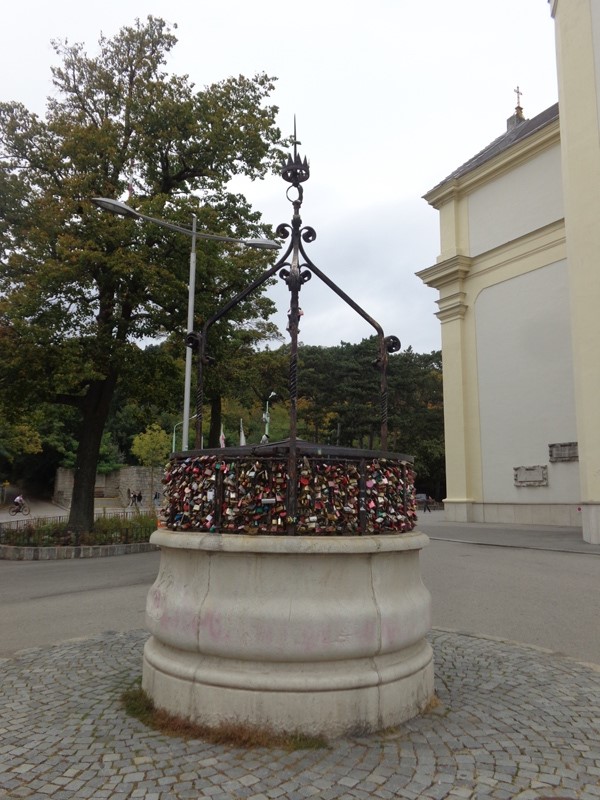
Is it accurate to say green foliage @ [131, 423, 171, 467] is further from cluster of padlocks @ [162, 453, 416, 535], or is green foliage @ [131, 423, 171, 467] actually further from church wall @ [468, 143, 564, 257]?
cluster of padlocks @ [162, 453, 416, 535]

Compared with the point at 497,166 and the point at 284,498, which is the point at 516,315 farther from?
the point at 284,498

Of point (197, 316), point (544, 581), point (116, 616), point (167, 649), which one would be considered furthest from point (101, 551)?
point (167, 649)

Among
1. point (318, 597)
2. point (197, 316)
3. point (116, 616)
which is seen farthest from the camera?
point (197, 316)

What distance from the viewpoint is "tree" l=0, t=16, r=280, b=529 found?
15.8 m

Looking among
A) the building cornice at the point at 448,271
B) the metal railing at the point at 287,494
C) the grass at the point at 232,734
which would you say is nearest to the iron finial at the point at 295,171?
the metal railing at the point at 287,494

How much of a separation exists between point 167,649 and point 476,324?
24.9m

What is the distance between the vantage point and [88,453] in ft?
56.9

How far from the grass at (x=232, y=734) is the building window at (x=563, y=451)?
20.5 metres

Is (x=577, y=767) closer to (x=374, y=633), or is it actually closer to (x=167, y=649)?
(x=374, y=633)

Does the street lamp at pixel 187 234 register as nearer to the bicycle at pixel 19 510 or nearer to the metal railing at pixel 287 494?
the metal railing at pixel 287 494

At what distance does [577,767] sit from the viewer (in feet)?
10.8

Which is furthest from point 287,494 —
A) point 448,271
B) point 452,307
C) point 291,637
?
point 448,271

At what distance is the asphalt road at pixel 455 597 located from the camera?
266 inches

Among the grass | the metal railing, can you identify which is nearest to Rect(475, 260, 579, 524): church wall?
the metal railing
